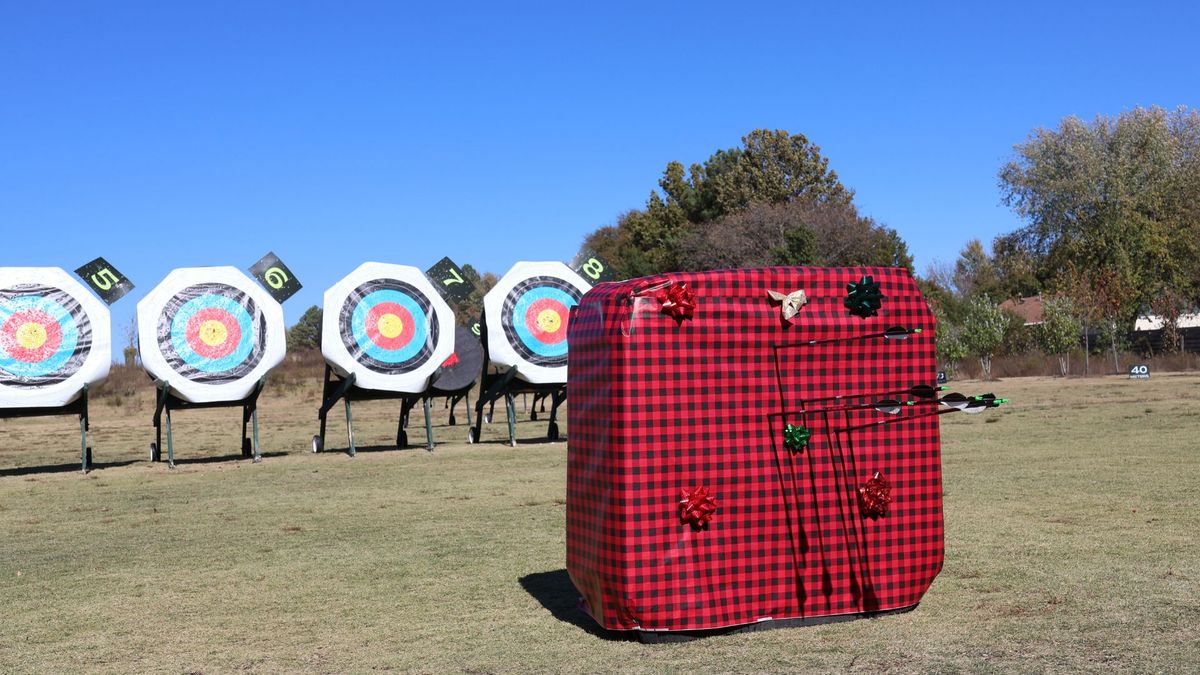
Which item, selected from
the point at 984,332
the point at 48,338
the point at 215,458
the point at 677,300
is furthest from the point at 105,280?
the point at 984,332

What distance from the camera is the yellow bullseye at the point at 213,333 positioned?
1780 centimetres

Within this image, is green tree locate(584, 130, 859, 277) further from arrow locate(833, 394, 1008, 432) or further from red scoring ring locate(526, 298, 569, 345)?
arrow locate(833, 394, 1008, 432)

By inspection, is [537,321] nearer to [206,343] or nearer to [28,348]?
[206,343]

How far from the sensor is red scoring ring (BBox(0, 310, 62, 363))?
16.7 meters

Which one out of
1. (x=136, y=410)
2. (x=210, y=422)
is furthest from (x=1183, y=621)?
(x=136, y=410)

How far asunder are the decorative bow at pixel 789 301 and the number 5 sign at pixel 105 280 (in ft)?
44.4

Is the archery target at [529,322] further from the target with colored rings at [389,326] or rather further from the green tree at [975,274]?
the green tree at [975,274]

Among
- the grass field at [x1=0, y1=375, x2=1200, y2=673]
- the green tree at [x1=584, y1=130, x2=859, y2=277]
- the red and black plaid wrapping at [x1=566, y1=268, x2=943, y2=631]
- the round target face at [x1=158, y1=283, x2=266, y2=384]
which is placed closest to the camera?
the grass field at [x1=0, y1=375, x2=1200, y2=673]

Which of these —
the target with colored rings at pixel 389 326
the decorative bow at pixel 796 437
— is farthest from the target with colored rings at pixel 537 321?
the decorative bow at pixel 796 437

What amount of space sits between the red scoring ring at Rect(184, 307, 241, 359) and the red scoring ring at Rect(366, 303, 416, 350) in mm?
1914

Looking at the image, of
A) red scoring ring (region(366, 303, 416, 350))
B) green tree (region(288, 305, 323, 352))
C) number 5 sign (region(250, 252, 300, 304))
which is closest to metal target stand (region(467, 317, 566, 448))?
A: red scoring ring (region(366, 303, 416, 350))

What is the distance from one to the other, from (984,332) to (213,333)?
34331 millimetres

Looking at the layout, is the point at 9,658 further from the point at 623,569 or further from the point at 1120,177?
the point at 1120,177

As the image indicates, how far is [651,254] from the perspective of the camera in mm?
64375
